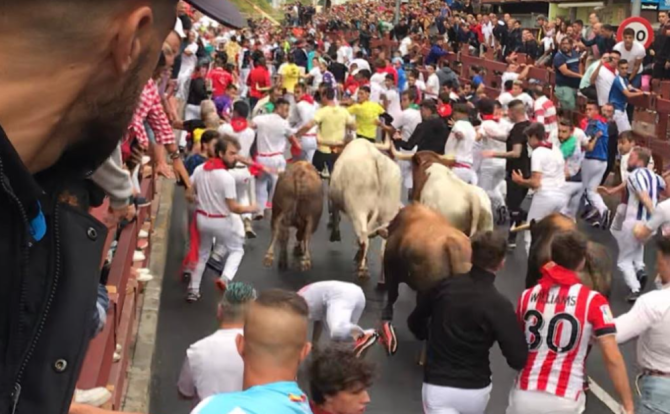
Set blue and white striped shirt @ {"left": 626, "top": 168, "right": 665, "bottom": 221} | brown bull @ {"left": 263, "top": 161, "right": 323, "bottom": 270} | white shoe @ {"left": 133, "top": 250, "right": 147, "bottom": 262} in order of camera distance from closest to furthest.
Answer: white shoe @ {"left": 133, "top": 250, "right": 147, "bottom": 262} < blue and white striped shirt @ {"left": 626, "top": 168, "right": 665, "bottom": 221} < brown bull @ {"left": 263, "top": 161, "right": 323, "bottom": 270}

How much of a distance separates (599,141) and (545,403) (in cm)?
795

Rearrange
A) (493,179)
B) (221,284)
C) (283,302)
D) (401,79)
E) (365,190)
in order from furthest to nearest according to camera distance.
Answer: (401,79) → (493,179) → (365,190) → (221,284) → (283,302)

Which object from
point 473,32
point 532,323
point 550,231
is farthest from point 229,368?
point 473,32

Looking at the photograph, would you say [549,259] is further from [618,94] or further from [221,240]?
[618,94]

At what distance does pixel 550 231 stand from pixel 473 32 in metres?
21.8

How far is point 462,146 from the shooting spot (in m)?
12.1

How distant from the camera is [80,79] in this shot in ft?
4.24

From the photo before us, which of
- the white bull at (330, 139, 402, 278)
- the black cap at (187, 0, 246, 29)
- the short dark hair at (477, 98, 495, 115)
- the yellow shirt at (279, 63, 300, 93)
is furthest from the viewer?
the yellow shirt at (279, 63, 300, 93)

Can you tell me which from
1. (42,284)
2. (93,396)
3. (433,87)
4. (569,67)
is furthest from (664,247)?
(433,87)

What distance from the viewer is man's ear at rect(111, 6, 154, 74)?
51.1 inches

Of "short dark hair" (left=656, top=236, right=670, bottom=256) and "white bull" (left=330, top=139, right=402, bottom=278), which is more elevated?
"short dark hair" (left=656, top=236, right=670, bottom=256)

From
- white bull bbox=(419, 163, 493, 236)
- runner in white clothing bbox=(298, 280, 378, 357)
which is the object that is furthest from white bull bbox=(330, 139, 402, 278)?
runner in white clothing bbox=(298, 280, 378, 357)

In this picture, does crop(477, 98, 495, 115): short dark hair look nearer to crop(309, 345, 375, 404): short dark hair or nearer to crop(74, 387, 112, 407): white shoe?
crop(309, 345, 375, 404): short dark hair

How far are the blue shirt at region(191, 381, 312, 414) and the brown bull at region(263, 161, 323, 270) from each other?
22.9 ft
